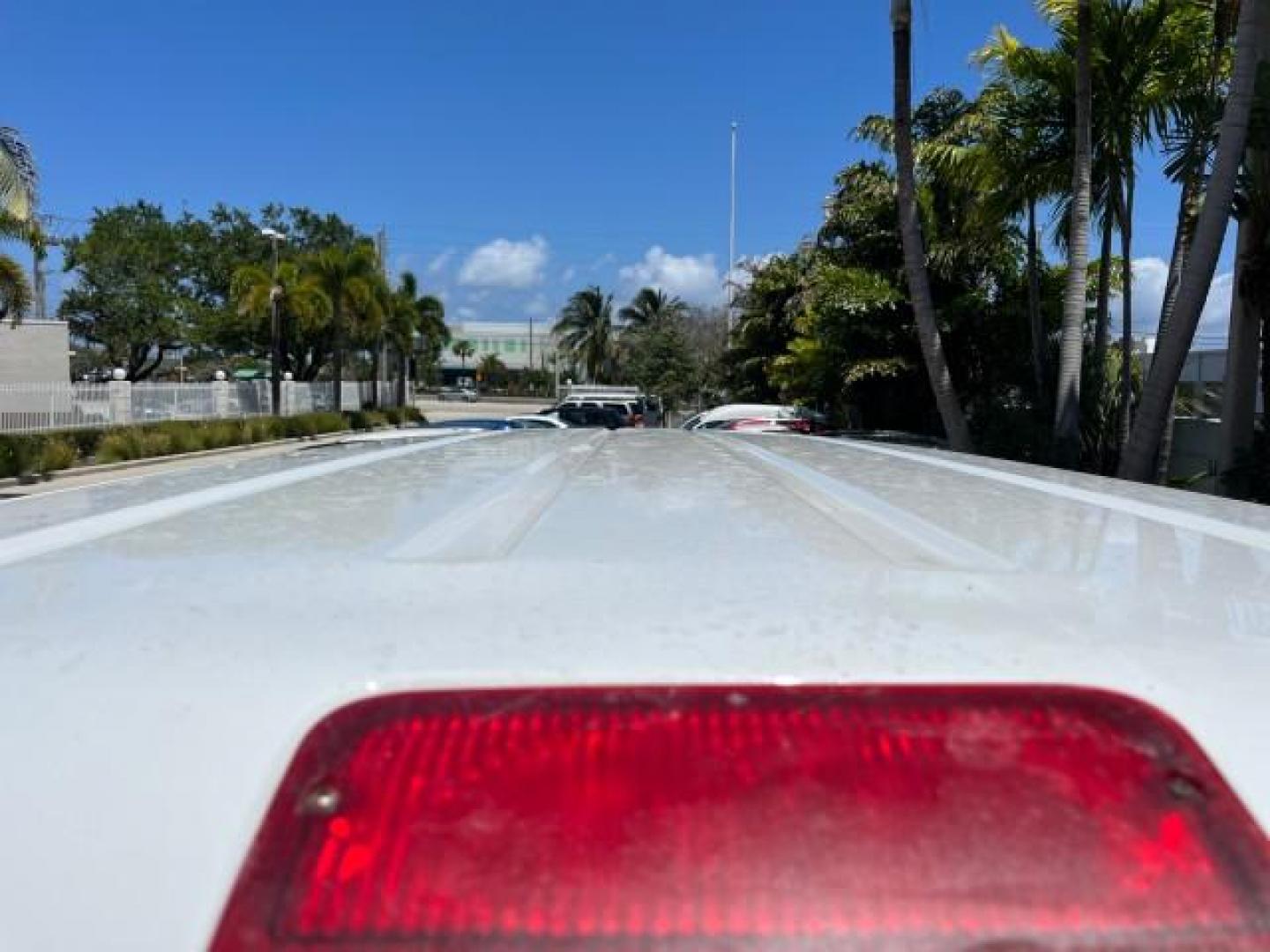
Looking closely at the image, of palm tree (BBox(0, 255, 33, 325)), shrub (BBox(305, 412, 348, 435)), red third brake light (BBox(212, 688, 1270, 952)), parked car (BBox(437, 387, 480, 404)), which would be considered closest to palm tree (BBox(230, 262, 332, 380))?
shrub (BBox(305, 412, 348, 435))

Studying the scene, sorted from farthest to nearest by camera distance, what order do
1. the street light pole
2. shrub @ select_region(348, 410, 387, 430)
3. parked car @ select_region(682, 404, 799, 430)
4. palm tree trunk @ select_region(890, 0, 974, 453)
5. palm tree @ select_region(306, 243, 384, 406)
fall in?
1. shrub @ select_region(348, 410, 387, 430)
2. palm tree @ select_region(306, 243, 384, 406)
3. the street light pole
4. parked car @ select_region(682, 404, 799, 430)
5. palm tree trunk @ select_region(890, 0, 974, 453)

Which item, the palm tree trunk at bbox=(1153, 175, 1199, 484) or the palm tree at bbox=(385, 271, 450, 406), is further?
the palm tree at bbox=(385, 271, 450, 406)

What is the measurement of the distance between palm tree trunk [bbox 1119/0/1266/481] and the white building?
12445 centimetres

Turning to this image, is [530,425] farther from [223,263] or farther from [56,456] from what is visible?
[223,263]

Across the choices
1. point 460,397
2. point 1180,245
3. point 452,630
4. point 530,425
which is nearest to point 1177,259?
point 1180,245

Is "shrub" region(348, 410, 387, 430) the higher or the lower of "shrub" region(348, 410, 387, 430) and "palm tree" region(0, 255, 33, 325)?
the lower

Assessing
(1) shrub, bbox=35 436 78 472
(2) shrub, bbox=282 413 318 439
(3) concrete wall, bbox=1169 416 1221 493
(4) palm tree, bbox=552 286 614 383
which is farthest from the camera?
(4) palm tree, bbox=552 286 614 383

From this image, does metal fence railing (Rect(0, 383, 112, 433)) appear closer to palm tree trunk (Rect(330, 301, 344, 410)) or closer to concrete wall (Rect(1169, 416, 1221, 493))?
palm tree trunk (Rect(330, 301, 344, 410))

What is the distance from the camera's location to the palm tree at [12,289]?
21422 mm

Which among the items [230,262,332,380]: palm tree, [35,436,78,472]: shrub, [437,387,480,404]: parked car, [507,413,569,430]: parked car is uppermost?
[230,262,332,380]: palm tree

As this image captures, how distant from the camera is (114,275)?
46.5 m

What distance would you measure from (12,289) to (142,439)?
23.4 feet

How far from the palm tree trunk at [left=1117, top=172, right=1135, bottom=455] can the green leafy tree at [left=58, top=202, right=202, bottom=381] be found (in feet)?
139

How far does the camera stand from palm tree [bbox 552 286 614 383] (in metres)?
76.8
